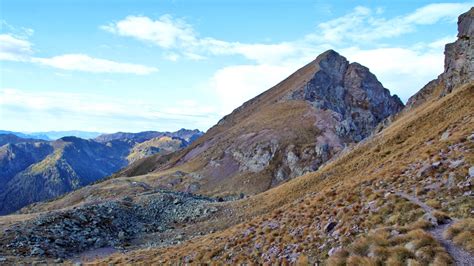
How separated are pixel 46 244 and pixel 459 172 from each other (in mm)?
35790

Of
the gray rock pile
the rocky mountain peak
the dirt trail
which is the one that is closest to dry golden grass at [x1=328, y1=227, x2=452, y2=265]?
the dirt trail

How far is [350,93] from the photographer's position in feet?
495

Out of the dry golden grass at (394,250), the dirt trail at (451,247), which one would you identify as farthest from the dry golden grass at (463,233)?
the dry golden grass at (394,250)

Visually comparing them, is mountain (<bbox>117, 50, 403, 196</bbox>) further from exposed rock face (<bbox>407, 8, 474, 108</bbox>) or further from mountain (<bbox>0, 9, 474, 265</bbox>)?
exposed rock face (<bbox>407, 8, 474, 108</bbox>)

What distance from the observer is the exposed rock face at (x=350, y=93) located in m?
136

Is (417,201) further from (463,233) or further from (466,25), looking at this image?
(466,25)

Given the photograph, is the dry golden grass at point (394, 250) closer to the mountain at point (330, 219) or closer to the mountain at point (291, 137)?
the mountain at point (330, 219)

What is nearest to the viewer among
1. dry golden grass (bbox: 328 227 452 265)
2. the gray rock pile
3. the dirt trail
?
the dirt trail

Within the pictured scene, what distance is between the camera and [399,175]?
24453 millimetres

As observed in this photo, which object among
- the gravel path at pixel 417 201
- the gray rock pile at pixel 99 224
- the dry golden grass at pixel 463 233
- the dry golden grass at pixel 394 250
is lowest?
the gray rock pile at pixel 99 224

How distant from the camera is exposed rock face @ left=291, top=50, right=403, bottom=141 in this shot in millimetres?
136250

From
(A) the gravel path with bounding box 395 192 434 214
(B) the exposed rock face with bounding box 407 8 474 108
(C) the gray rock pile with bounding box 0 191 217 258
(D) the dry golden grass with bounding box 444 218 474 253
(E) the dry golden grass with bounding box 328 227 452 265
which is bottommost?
(C) the gray rock pile with bounding box 0 191 217 258

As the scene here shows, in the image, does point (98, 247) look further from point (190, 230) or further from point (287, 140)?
point (287, 140)

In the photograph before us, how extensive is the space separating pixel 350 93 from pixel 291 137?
6213cm
